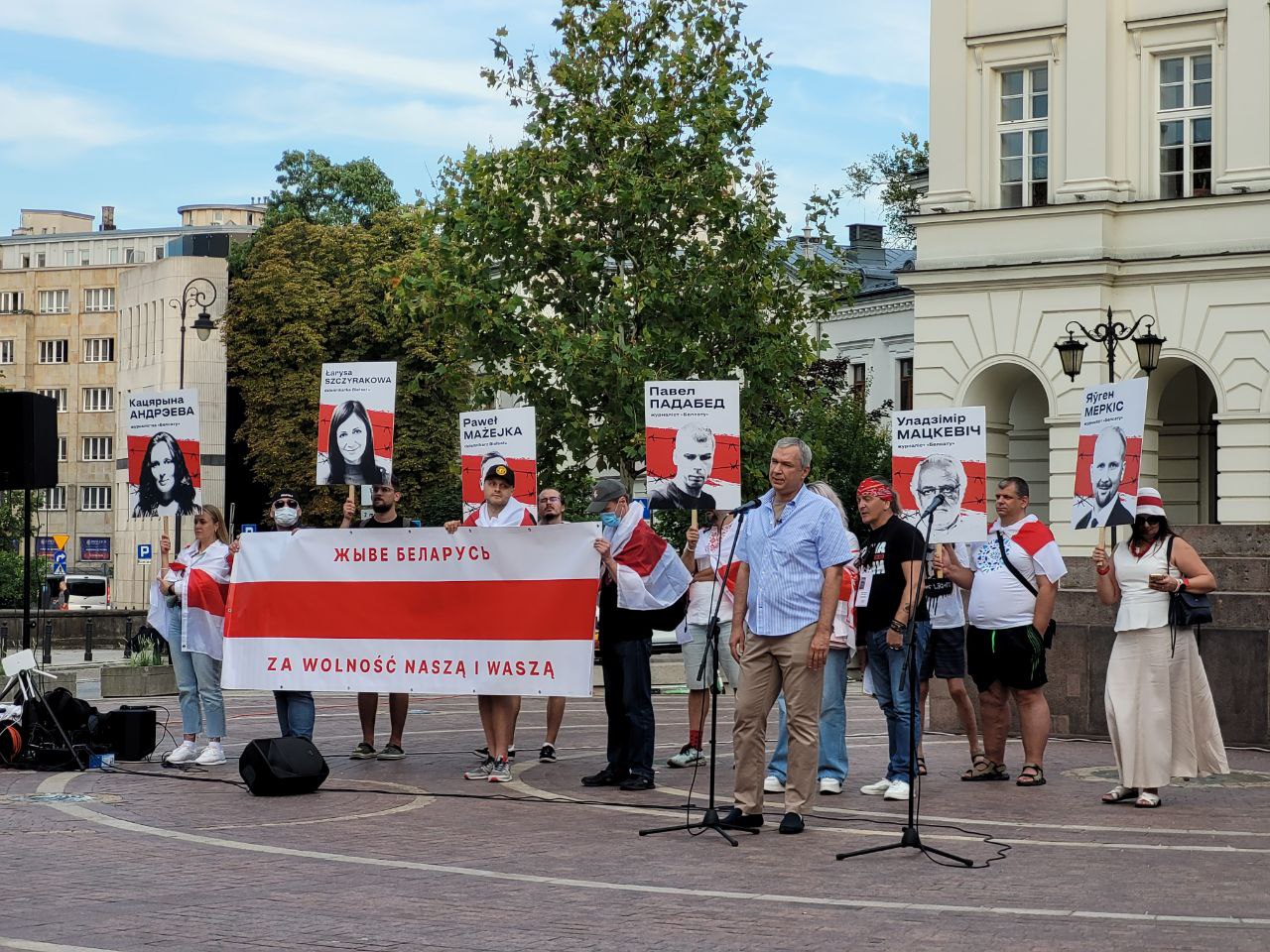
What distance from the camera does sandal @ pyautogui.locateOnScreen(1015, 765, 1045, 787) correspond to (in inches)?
588

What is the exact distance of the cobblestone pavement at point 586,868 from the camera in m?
9.05

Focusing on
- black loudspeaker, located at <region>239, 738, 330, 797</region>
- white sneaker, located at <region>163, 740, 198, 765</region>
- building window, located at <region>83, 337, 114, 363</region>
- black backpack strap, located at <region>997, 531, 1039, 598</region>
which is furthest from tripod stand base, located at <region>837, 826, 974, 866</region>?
building window, located at <region>83, 337, 114, 363</region>

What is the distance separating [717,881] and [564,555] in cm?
508

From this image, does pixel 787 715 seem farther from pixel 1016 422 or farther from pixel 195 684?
pixel 1016 422

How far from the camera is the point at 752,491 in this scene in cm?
4184

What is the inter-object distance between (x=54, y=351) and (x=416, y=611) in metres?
118

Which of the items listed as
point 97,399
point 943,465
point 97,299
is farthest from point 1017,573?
point 97,299

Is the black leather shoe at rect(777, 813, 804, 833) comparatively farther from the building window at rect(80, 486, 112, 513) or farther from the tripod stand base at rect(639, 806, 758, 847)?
the building window at rect(80, 486, 112, 513)

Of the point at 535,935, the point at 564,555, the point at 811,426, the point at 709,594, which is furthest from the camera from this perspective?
the point at 811,426

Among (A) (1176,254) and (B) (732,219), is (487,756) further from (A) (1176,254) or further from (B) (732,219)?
(A) (1176,254)

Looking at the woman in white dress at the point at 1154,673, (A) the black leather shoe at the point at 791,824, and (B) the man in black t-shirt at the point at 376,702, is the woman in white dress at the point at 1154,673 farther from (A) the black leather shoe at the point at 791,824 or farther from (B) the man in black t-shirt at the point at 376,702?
(B) the man in black t-shirt at the point at 376,702

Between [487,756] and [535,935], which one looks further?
[487,756]

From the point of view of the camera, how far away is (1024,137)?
43.5 metres

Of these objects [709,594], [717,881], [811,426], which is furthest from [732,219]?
[717,881]
